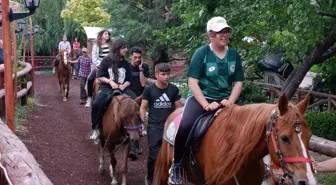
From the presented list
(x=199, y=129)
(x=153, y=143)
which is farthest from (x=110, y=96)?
(x=199, y=129)

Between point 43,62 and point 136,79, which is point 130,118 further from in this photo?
point 43,62

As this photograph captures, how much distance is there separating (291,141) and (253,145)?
1.96 ft

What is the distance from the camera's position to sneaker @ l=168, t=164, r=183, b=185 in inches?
254

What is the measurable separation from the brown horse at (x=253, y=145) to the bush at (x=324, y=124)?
960 centimetres

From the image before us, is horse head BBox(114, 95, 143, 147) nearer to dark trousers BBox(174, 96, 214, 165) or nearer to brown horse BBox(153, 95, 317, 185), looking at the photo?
brown horse BBox(153, 95, 317, 185)

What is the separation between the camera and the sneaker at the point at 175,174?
6441 millimetres

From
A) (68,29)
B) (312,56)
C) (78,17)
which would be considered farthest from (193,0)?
(68,29)

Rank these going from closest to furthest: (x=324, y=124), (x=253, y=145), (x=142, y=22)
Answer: (x=253, y=145)
(x=324, y=124)
(x=142, y=22)

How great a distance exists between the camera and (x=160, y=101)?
874cm

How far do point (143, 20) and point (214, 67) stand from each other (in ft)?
56.4

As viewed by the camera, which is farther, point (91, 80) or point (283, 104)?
point (91, 80)

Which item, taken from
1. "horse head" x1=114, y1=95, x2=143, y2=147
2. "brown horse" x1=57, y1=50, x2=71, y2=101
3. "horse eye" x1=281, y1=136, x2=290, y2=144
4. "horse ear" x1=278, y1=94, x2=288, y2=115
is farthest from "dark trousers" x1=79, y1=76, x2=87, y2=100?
"horse eye" x1=281, y1=136, x2=290, y2=144

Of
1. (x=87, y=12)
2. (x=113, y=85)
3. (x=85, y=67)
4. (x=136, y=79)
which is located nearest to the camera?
(x=113, y=85)

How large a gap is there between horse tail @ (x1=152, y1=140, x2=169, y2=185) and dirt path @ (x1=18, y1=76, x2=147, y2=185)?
2870mm
